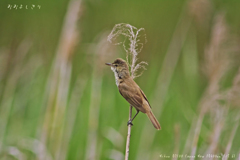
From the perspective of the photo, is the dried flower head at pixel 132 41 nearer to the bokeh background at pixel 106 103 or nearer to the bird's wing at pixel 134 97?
the bird's wing at pixel 134 97

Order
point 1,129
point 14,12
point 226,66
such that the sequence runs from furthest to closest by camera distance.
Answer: point 14,12 < point 1,129 < point 226,66

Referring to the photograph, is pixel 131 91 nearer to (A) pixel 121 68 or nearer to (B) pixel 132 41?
(A) pixel 121 68

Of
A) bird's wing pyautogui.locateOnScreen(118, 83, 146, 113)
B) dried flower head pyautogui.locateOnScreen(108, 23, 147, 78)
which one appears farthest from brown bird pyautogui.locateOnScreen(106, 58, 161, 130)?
dried flower head pyautogui.locateOnScreen(108, 23, 147, 78)

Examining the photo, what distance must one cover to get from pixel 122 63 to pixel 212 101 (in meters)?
0.76

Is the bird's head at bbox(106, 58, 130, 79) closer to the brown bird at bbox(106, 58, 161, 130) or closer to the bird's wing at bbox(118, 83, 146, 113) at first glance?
the brown bird at bbox(106, 58, 161, 130)

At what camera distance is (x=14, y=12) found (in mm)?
4621

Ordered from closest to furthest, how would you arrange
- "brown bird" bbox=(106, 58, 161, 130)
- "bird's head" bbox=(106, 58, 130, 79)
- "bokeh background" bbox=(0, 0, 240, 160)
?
"brown bird" bbox=(106, 58, 161, 130) < "bird's head" bbox=(106, 58, 130, 79) < "bokeh background" bbox=(0, 0, 240, 160)

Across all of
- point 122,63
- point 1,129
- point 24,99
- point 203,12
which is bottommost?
point 1,129

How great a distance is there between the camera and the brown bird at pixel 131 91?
280 cm

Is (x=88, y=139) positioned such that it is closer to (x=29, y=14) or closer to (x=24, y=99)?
(x=24, y=99)

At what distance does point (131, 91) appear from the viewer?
9.20 feet

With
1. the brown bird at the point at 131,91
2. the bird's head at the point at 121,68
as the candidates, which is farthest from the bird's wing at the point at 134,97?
the bird's head at the point at 121,68

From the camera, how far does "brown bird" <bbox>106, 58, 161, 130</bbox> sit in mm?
2797

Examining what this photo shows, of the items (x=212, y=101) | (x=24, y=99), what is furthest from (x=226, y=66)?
(x=24, y=99)
